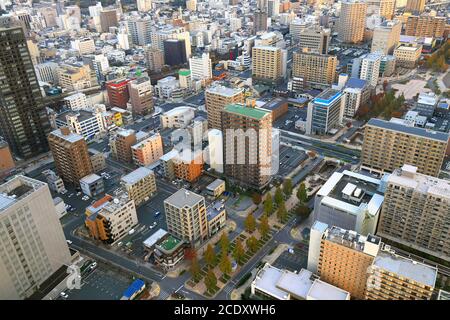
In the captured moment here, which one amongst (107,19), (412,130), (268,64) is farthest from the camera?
(107,19)

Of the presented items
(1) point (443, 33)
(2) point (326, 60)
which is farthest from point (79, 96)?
(1) point (443, 33)

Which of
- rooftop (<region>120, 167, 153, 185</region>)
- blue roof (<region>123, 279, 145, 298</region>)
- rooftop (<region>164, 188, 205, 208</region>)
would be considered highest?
rooftop (<region>164, 188, 205, 208</region>)

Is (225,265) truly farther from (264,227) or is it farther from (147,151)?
(147,151)

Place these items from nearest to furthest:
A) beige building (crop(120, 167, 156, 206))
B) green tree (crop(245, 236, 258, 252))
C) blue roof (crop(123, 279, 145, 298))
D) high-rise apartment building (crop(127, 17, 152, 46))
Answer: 1. blue roof (crop(123, 279, 145, 298))
2. green tree (crop(245, 236, 258, 252))
3. beige building (crop(120, 167, 156, 206))
4. high-rise apartment building (crop(127, 17, 152, 46))

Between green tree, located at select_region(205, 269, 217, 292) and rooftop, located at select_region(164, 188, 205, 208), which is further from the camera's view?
rooftop, located at select_region(164, 188, 205, 208)

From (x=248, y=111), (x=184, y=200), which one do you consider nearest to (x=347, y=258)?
(x=184, y=200)

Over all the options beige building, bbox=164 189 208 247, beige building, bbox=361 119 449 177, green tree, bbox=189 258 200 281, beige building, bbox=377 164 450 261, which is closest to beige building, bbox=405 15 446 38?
beige building, bbox=361 119 449 177

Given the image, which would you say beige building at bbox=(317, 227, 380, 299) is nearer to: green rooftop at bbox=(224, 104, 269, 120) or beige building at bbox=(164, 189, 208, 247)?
beige building at bbox=(164, 189, 208, 247)
